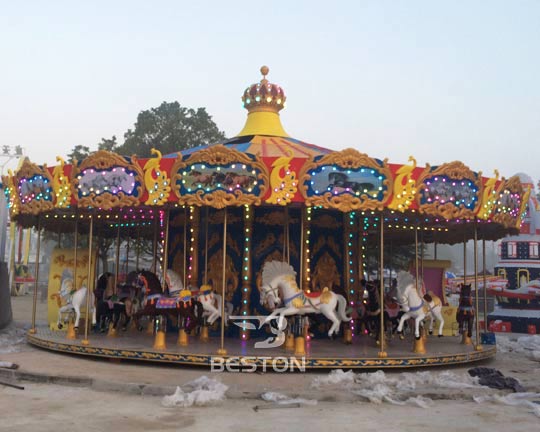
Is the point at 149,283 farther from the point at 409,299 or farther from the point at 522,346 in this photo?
the point at 522,346

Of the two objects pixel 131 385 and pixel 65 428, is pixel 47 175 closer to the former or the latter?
pixel 131 385

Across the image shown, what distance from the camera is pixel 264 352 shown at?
10.2 meters

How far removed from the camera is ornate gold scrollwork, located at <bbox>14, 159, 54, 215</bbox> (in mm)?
11164

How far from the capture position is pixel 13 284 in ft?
129

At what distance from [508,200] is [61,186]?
852 cm

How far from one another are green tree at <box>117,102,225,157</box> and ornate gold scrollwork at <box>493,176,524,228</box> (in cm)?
1940

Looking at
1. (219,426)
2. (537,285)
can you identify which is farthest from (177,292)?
(537,285)

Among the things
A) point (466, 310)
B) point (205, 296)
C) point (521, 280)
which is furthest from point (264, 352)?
point (521, 280)

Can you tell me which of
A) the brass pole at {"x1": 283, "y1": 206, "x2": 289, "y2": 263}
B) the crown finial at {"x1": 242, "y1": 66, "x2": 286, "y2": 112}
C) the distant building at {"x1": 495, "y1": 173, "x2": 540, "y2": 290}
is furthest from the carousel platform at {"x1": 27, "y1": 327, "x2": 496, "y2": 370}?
the distant building at {"x1": 495, "y1": 173, "x2": 540, "y2": 290}

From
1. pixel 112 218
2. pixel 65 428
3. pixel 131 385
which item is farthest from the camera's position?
pixel 112 218

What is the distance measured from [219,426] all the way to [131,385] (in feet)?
7.05

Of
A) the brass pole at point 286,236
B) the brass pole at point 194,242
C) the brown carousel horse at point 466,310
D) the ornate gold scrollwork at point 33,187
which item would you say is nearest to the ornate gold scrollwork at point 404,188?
the brass pole at point 286,236

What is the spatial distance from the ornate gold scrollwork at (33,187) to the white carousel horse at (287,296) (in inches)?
171

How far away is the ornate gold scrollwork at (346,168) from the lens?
31.7 feet
